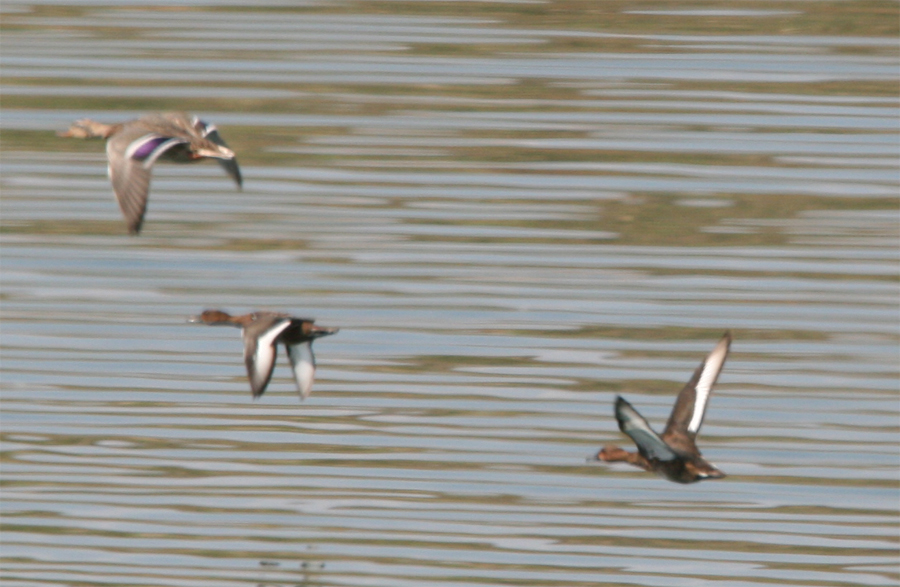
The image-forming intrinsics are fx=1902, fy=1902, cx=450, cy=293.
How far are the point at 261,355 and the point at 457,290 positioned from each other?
3.64 meters

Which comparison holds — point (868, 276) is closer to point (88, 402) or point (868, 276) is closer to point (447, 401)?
point (447, 401)

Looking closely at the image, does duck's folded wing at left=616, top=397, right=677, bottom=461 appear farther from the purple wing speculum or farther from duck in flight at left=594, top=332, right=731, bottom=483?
the purple wing speculum

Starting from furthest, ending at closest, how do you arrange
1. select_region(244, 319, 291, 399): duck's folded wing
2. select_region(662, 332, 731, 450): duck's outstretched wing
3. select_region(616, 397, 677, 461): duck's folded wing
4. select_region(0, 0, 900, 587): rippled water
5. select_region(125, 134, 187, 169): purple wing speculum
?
1. select_region(0, 0, 900, 587): rippled water
2. select_region(125, 134, 187, 169): purple wing speculum
3. select_region(662, 332, 731, 450): duck's outstretched wing
4. select_region(244, 319, 291, 399): duck's folded wing
5. select_region(616, 397, 677, 461): duck's folded wing

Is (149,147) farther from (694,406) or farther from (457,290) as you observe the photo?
(457,290)

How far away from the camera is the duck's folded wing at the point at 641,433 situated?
26.2 ft

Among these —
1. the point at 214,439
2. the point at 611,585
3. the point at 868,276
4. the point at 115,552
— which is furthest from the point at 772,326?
the point at 115,552

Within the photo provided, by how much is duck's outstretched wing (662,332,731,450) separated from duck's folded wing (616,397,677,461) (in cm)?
8

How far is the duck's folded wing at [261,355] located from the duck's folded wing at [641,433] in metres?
1.68

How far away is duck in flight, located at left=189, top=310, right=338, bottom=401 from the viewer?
8.77 m

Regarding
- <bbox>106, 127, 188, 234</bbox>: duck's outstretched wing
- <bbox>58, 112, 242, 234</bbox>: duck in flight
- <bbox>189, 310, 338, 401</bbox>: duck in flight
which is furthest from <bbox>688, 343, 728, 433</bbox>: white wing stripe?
<bbox>106, 127, 188, 234</bbox>: duck's outstretched wing

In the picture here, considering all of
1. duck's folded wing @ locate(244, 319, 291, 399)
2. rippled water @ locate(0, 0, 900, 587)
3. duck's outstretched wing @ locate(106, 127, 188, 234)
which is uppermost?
duck's outstretched wing @ locate(106, 127, 188, 234)

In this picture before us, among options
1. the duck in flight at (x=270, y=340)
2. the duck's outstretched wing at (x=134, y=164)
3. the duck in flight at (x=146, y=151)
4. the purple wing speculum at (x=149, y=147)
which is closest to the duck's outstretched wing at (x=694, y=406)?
the duck in flight at (x=270, y=340)

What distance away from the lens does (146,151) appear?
9352 millimetres

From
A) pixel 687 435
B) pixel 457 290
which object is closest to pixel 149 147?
pixel 687 435
